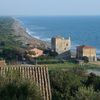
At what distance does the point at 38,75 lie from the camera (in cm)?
1562

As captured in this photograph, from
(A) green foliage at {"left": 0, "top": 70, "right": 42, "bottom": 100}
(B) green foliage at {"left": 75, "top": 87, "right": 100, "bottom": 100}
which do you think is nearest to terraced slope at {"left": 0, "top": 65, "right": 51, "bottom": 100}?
(A) green foliage at {"left": 0, "top": 70, "right": 42, "bottom": 100}

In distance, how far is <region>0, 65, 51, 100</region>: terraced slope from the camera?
15.2 metres

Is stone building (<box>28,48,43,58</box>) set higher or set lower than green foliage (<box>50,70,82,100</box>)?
lower

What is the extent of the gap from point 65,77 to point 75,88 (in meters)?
1.86

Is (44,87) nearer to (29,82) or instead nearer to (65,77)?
(29,82)

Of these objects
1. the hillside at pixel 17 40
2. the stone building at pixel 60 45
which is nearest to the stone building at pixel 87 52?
the stone building at pixel 60 45

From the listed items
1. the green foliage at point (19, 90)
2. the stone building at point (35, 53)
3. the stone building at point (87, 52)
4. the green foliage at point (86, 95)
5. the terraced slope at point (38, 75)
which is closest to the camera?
the green foliage at point (19, 90)

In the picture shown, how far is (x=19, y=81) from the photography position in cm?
1449

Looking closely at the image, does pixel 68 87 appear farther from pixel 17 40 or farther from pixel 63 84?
pixel 17 40

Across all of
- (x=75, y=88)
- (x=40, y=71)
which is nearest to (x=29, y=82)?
(x=40, y=71)

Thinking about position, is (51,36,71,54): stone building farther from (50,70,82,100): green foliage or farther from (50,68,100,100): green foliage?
(50,70,82,100): green foliage

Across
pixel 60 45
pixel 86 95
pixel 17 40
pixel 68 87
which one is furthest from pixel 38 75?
pixel 17 40

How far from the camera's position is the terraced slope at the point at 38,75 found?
1522cm

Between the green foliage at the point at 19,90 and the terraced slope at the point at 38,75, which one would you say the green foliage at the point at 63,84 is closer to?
the terraced slope at the point at 38,75
